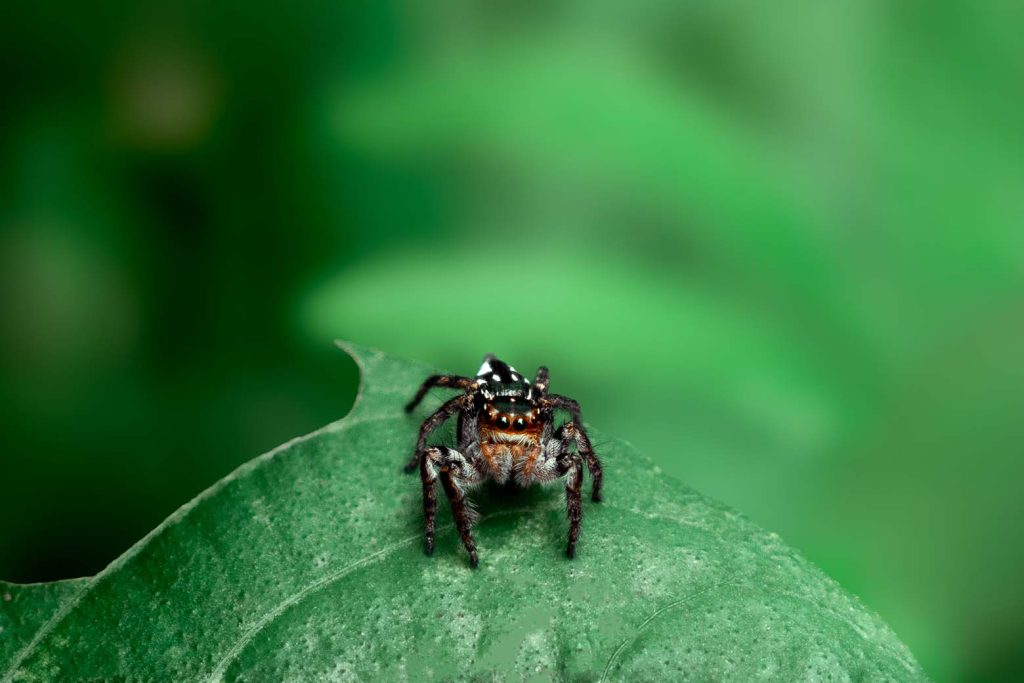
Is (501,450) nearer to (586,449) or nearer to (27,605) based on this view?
(586,449)

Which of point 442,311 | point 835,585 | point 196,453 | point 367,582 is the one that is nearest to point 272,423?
point 196,453

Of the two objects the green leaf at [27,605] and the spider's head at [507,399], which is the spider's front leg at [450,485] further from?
the green leaf at [27,605]

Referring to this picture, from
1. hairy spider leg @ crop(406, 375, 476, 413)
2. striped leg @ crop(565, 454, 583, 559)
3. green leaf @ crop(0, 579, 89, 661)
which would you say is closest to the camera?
green leaf @ crop(0, 579, 89, 661)

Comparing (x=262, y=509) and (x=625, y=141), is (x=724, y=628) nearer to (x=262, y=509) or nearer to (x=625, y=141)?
(x=262, y=509)

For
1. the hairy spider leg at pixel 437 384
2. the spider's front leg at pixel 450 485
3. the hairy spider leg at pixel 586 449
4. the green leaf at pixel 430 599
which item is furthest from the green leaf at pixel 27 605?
the hairy spider leg at pixel 586 449

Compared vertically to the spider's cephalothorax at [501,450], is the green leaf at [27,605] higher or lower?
lower

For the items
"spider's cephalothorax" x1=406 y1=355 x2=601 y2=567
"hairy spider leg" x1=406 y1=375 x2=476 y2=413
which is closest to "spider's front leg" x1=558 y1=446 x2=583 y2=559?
"spider's cephalothorax" x1=406 y1=355 x2=601 y2=567

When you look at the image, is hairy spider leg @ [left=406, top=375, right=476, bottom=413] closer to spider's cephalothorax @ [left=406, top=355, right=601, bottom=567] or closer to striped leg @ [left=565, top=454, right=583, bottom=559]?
spider's cephalothorax @ [left=406, top=355, right=601, bottom=567]
